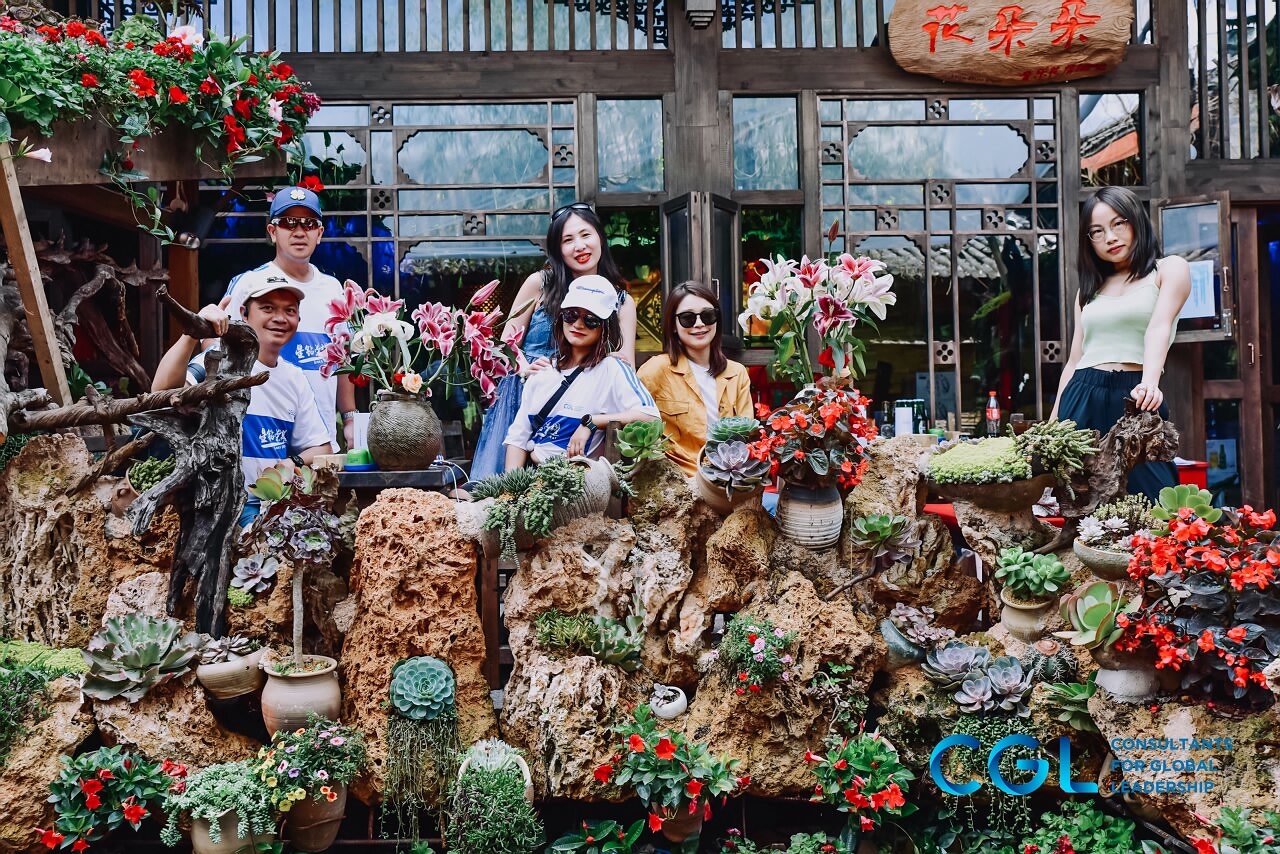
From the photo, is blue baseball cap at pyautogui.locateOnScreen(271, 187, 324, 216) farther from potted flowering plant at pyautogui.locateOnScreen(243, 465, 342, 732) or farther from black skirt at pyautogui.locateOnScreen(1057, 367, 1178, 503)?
black skirt at pyautogui.locateOnScreen(1057, 367, 1178, 503)

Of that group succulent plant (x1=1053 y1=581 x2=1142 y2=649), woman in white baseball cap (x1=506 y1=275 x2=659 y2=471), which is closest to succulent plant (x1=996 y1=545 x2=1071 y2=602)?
succulent plant (x1=1053 y1=581 x2=1142 y2=649)

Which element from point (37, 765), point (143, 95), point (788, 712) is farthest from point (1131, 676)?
point (143, 95)

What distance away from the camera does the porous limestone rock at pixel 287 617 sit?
15.9ft

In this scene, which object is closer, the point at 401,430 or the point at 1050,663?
the point at 1050,663

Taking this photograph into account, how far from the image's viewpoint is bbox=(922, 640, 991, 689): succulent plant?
4.53 meters

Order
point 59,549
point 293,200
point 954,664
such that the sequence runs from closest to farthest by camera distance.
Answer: point 954,664, point 59,549, point 293,200

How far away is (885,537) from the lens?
15.6 ft

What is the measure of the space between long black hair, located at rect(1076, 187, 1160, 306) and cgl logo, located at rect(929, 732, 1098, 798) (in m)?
2.49

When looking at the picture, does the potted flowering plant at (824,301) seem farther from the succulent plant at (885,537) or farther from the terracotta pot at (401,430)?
the terracotta pot at (401,430)

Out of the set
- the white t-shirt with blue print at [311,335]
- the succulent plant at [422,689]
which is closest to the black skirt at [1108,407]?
the succulent plant at [422,689]

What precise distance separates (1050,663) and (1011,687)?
0.25 meters

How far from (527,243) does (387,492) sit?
333 centimetres

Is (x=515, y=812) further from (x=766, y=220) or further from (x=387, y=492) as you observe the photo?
(x=766, y=220)

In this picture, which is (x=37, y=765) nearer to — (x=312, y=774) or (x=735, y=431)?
(x=312, y=774)
